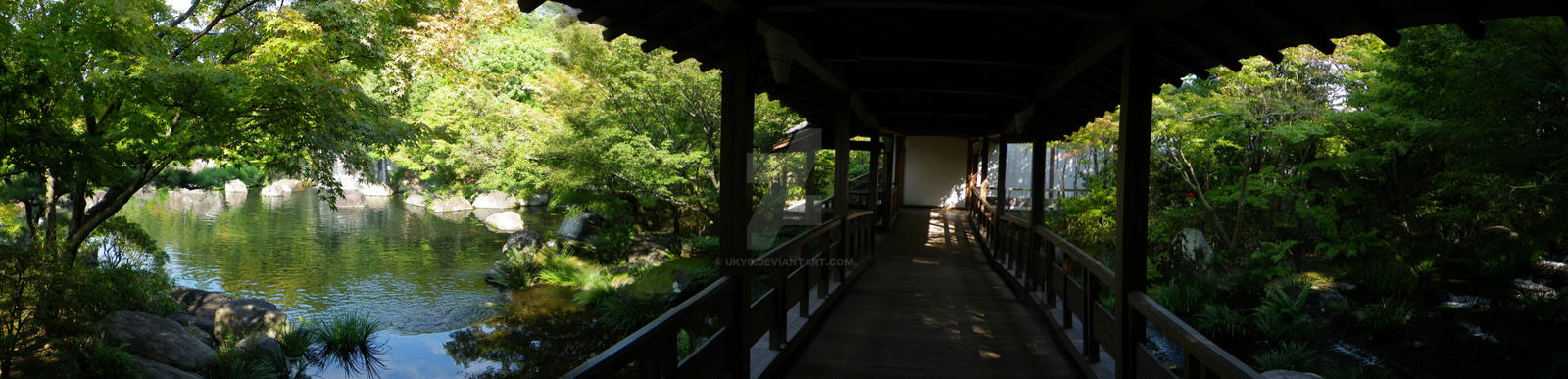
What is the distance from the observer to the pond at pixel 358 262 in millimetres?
9859

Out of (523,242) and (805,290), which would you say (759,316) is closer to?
(805,290)

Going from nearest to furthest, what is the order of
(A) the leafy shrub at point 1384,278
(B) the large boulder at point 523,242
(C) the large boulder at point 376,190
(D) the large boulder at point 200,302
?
1. (A) the leafy shrub at point 1384,278
2. (D) the large boulder at point 200,302
3. (B) the large boulder at point 523,242
4. (C) the large boulder at point 376,190

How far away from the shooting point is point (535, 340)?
362 inches

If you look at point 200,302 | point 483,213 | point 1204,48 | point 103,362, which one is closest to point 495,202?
point 483,213

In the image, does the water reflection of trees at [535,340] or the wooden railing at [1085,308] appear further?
the water reflection of trees at [535,340]

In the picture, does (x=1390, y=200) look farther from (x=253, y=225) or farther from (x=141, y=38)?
(x=253, y=225)

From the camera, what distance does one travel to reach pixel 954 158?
1880 centimetres

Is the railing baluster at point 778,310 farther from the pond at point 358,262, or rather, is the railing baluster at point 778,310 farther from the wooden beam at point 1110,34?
the pond at point 358,262

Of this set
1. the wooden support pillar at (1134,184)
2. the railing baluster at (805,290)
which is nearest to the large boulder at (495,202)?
the railing baluster at (805,290)

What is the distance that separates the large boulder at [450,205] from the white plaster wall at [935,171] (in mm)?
14668

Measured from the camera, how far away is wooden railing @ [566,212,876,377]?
2.42m

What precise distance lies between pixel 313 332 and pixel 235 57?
324cm

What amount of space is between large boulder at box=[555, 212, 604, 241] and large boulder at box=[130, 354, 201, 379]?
967 centimetres

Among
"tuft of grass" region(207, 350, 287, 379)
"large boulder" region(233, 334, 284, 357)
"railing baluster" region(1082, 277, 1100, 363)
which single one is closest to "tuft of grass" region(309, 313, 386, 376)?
"large boulder" region(233, 334, 284, 357)
